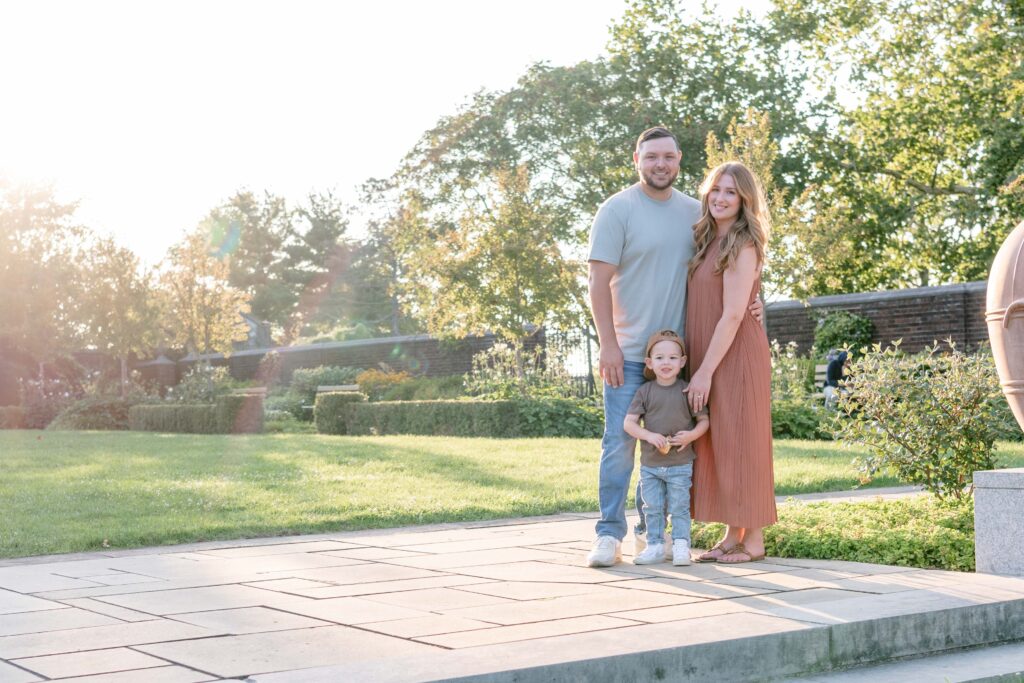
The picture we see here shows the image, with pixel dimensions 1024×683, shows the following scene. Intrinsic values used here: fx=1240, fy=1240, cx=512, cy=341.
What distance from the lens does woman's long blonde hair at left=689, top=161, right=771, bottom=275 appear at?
19.0 feet

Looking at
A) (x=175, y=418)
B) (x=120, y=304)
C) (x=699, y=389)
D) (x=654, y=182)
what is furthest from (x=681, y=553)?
(x=120, y=304)

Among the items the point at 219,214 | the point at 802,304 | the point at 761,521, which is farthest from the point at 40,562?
the point at 219,214

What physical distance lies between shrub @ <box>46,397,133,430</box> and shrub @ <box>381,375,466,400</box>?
23.7 feet

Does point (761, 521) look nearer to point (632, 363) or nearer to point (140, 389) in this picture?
point (632, 363)

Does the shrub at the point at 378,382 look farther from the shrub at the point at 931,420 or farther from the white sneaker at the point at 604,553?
the white sneaker at the point at 604,553

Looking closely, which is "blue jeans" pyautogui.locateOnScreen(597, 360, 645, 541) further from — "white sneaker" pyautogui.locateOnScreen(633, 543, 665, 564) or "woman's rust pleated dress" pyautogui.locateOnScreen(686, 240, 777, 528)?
"woman's rust pleated dress" pyautogui.locateOnScreen(686, 240, 777, 528)

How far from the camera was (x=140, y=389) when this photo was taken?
31.5 metres

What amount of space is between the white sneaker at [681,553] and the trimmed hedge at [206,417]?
19.4 metres

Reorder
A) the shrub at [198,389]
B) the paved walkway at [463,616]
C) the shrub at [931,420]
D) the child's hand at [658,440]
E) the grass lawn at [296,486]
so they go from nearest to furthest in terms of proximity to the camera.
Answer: the paved walkway at [463,616] → the child's hand at [658,440] → the shrub at [931,420] → the grass lawn at [296,486] → the shrub at [198,389]

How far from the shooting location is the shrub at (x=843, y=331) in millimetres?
22234

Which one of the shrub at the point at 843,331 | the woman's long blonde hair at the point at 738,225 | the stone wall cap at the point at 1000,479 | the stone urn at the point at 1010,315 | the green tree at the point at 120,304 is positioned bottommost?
the stone wall cap at the point at 1000,479

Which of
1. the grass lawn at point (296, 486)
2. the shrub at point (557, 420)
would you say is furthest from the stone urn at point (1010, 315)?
the shrub at point (557, 420)

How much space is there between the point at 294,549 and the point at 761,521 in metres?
2.71

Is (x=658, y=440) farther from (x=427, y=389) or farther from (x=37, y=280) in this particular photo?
(x=37, y=280)
